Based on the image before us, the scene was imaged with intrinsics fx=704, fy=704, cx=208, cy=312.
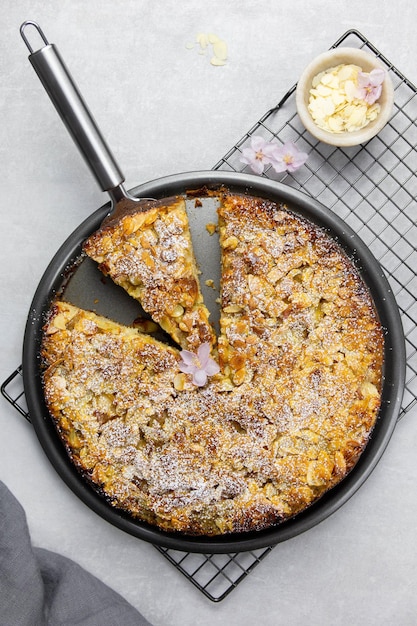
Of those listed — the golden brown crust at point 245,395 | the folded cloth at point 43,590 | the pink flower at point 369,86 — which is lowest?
the folded cloth at point 43,590

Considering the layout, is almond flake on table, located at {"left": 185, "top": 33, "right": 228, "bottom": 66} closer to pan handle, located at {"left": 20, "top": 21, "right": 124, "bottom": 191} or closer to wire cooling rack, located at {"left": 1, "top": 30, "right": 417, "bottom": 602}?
wire cooling rack, located at {"left": 1, "top": 30, "right": 417, "bottom": 602}

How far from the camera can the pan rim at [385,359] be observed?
3584mm

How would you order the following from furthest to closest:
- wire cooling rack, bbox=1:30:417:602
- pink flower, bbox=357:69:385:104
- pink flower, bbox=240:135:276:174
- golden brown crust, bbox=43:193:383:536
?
wire cooling rack, bbox=1:30:417:602
pink flower, bbox=240:135:276:174
pink flower, bbox=357:69:385:104
golden brown crust, bbox=43:193:383:536

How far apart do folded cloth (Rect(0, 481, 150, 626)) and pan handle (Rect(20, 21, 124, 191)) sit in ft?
5.81

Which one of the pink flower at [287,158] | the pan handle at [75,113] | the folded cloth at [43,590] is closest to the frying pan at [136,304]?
the pan handle at [75,113]

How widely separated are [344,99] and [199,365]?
5.09 ft

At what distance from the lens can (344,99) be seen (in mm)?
3611

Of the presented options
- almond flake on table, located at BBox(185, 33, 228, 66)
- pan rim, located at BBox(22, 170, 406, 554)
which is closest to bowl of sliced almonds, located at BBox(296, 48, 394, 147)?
pan rim, located at BBox(22, 170, 406, 554)

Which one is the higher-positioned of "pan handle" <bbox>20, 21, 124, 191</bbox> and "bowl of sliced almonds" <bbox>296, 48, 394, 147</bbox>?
"pan handle" <bbox>20, 21, 124, 191</bbox>

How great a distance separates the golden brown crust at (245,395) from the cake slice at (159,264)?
0.44 feet

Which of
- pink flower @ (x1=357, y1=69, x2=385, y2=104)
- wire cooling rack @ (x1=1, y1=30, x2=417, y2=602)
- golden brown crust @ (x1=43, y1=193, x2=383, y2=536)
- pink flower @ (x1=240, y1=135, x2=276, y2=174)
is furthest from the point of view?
wire cooling rack @ (x1=1, y1=30, x2=417, y2=602)

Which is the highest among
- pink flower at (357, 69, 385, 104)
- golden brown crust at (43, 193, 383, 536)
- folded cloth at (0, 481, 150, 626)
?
pink flower at (357, 69, 385, 104)

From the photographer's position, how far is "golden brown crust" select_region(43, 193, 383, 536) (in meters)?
3.35

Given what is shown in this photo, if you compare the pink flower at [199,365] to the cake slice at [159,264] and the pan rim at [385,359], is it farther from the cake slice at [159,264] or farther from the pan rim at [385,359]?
the pan rim at [385,359]
